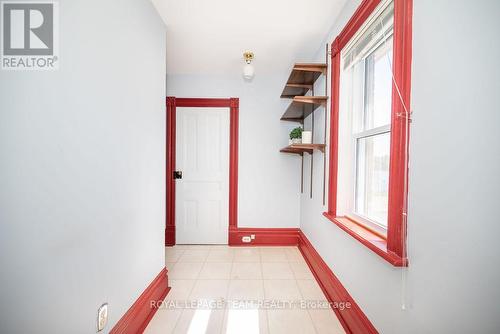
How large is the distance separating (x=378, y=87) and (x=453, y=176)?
968mm

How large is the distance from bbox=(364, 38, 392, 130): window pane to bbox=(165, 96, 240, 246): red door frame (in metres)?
1.91

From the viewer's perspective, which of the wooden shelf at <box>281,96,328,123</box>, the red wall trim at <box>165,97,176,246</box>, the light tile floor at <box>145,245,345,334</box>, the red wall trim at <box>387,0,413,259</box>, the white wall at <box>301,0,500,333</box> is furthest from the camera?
the red wall trim at <box>165,97,176,246</box>

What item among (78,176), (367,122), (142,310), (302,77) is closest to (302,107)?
(302,77)

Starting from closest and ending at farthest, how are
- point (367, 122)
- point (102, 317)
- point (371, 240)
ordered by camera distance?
1. point (102, 317)
2. point (371, 240)
3. point (367, 122)

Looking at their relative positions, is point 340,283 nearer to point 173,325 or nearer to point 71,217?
point 173,325

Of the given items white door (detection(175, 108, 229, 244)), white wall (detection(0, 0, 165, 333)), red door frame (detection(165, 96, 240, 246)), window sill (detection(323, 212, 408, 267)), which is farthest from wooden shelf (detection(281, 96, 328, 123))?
white wall (detection(0, 0, 165, 333))

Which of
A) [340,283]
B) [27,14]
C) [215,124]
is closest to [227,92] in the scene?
[215,124]

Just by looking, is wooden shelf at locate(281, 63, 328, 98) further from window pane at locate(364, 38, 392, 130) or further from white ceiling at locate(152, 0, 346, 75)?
window pane at locate(364, 38, 392, 130)

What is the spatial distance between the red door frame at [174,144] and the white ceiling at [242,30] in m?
0.47

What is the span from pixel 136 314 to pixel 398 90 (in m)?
2.11

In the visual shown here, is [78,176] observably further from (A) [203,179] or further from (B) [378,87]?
(A) [203,179]

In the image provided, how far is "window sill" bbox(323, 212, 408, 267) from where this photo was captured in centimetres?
106

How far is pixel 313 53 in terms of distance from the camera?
2631mm

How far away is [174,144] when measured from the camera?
327 centimetres
